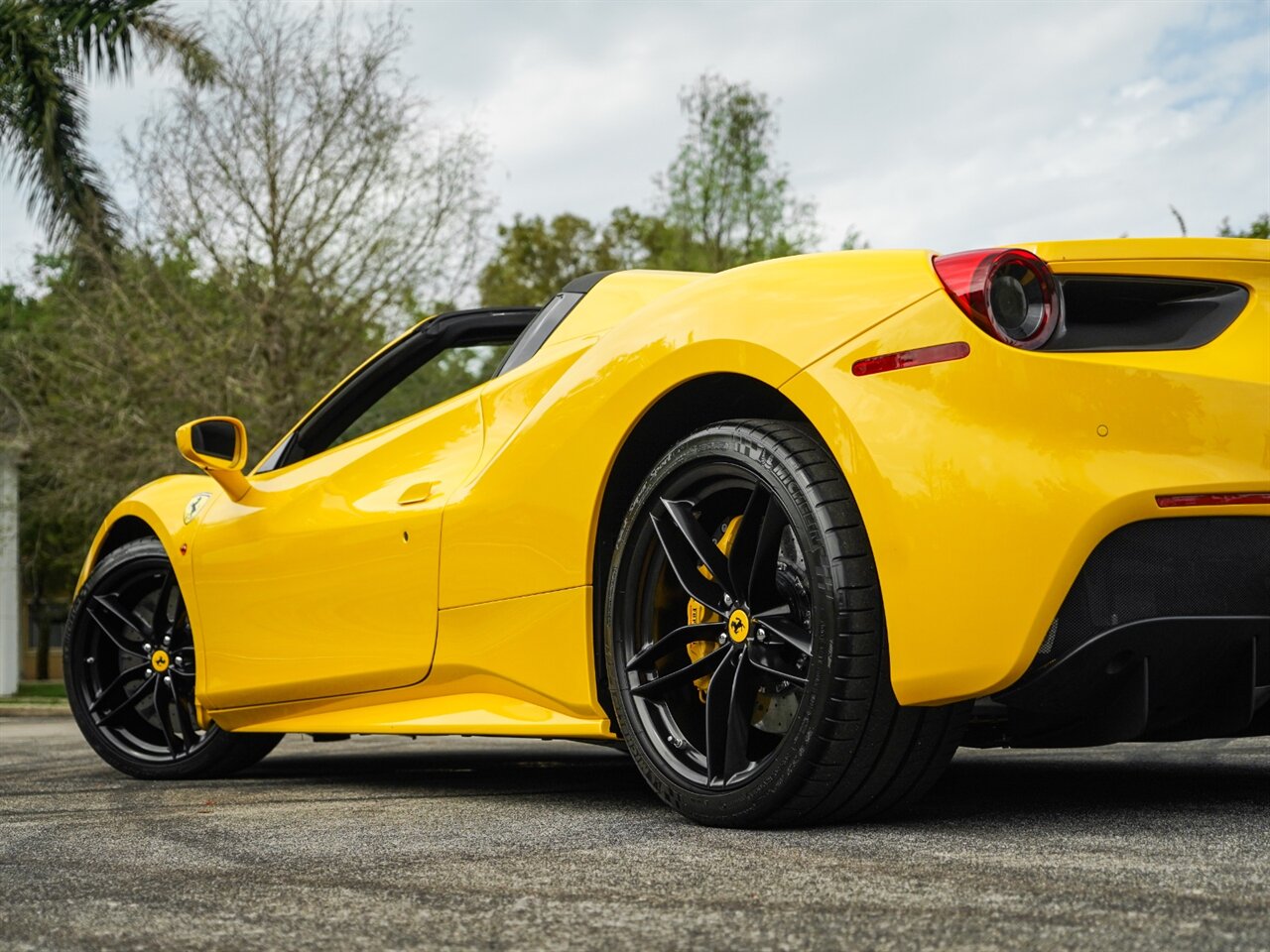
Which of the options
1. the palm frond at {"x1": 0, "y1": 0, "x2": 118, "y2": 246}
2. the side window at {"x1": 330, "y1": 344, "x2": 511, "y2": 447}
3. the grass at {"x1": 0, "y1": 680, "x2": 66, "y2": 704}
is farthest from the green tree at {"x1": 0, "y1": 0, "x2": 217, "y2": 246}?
the grass at {"x1": 0, "y1": 680, "x2": 66, "y2": 704}

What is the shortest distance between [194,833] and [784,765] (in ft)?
4.29

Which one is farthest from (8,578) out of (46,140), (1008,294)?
(1008,294)

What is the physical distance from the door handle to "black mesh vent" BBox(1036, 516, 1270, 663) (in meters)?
1.84

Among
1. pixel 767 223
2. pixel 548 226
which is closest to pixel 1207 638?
pixel 767 223

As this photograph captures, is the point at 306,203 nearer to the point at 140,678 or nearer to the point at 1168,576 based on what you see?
→ the point at 140,678

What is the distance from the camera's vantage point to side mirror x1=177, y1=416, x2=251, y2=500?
4734 millimetres

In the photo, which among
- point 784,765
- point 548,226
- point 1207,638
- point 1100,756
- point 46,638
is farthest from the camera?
point 46,638

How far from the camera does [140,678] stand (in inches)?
200

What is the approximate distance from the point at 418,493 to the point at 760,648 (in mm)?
1348

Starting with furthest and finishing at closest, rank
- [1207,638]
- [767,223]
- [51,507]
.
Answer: [767,223] < [51,507] < [1207,638]

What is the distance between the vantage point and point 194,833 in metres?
3.12

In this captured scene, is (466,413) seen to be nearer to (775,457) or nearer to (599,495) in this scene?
(599,495)

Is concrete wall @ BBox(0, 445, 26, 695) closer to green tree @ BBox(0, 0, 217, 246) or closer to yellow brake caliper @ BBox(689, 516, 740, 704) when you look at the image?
green tree @ BBox(0, 0, 217, 246)

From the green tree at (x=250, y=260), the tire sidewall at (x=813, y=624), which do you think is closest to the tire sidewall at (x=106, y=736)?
the tire sidewall at (x=813, y=624)
